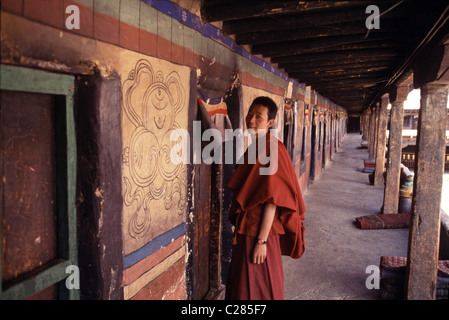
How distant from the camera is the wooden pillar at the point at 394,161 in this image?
6.83 metres

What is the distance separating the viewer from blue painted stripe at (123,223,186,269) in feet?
6.55

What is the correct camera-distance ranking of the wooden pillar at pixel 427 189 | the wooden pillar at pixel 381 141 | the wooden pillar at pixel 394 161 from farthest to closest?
the wooden pillar at pixel 381 141
the wooden pillar at pixel 394 161
the wooden pillar at pixel 427 189

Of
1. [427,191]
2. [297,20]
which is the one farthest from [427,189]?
[297,20]

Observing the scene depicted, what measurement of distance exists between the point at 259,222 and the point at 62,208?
124 centimetres

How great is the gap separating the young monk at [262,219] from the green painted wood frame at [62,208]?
1068 millimetres

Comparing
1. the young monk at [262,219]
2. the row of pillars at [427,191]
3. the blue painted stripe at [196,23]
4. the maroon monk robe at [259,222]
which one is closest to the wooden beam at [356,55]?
the row of pillars at [427,191]

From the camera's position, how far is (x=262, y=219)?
7.14 feet

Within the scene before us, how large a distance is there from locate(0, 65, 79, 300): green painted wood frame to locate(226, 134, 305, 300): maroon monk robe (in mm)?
1070

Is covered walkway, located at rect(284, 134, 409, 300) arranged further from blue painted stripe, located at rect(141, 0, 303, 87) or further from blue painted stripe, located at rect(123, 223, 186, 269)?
blue painted stripe, located at rect(141, 0, 303, 87)

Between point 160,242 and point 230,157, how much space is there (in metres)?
1.53

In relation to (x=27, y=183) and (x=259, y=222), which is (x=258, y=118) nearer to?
(x=259, y=222)

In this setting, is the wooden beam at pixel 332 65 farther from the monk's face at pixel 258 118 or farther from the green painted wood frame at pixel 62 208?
the green painted wood frame at pixel 62 208

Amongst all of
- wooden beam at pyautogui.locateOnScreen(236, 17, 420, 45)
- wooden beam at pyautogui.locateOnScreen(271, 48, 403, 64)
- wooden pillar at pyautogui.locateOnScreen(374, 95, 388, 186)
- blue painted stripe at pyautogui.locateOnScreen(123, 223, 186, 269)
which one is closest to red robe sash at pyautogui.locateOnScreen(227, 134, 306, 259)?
blue painted stripe at pyautogui.locateOnScreen(123, 223, 186, 269)
